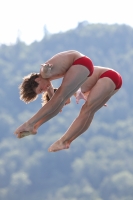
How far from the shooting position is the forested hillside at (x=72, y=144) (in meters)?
62.3

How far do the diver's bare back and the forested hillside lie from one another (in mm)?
51207

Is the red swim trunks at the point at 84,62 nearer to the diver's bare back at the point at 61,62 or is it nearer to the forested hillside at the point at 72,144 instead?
the diver's bare back at the point at 61,62

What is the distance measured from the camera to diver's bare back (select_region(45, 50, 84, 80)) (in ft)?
24.9

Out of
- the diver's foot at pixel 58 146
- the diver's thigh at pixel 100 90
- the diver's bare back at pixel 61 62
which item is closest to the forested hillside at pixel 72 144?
the diver's foot at pixel 58 146

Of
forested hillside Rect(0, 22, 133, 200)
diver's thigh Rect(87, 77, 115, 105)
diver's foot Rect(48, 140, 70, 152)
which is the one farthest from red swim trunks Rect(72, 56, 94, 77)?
forested hillside Rect(0, 22, 133, 200)

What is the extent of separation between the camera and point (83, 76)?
303 inches

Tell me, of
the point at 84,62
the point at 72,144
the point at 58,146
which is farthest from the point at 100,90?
the point at 72,144

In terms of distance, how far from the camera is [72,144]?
6738 cm

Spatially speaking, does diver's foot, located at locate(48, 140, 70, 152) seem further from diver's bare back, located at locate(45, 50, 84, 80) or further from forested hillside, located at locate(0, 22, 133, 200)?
forested hillside, located at locate(0, 22, 133, 200)

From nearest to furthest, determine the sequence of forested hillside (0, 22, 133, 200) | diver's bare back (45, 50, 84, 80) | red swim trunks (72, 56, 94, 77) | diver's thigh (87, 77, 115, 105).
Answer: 1. diver's bare back (45, 50, 84, 80)
2. red swim trunks (72, 56, 94, 77)
3. diver's thigh (87, 77, 115, 105)
4. forested hillside (0, 22, 133, 200)

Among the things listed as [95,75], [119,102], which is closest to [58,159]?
[119,102]

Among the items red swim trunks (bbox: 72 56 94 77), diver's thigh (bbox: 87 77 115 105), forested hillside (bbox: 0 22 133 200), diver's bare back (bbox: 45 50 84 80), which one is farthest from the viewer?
forested hillside (bbox: 0 22 133 200)

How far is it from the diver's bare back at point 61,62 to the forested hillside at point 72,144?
51207 mm

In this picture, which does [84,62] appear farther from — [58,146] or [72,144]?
[72,144]
